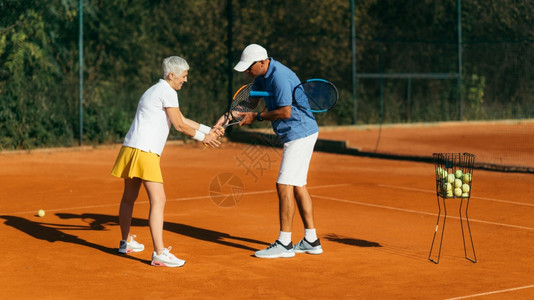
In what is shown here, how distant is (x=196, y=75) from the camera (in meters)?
26.9

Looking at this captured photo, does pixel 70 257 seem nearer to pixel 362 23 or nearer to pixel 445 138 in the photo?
pixel 445 138

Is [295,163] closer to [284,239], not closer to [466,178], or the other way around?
[284,239]

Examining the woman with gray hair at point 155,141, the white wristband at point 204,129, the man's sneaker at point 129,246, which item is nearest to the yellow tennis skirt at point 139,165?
the woman with gray hair at point 155,141

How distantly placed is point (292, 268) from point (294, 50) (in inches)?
739

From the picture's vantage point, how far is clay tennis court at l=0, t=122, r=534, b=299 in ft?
23.2

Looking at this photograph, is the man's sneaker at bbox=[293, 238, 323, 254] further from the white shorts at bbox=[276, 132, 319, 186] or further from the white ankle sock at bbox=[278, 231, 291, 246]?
the white shorts at bbox=[276, 132, 319, 186]

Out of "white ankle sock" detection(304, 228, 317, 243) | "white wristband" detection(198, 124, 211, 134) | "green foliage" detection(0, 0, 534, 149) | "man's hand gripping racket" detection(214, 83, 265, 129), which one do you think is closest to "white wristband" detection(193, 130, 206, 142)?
"white wristband" detection(198, 124, 211, 134)

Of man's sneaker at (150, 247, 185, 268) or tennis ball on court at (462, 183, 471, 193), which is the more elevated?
tennis ball on court at (462, 183, 471, 193)

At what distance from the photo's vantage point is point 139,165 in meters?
7.77

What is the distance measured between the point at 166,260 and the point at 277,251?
1093mm

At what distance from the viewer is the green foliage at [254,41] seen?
65.6ft

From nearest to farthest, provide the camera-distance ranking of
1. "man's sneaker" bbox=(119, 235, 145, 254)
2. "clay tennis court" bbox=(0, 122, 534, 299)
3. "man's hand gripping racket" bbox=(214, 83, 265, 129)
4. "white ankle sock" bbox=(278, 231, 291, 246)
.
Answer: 1. "clay tennis court" bbox=(0, 122, 534, 299)
2. "white ankle sock" bbox=(278, 231, 291, 246)
3. "man's sneaker" bbox=(119, 235, 145, 254)
4. "man's hand gripping racket" bbox=(214, 83, 265, 129)

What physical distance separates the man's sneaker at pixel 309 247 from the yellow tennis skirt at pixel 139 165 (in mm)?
1574

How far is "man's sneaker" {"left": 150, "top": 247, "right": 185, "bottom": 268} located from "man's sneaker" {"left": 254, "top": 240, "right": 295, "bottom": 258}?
839 mm
